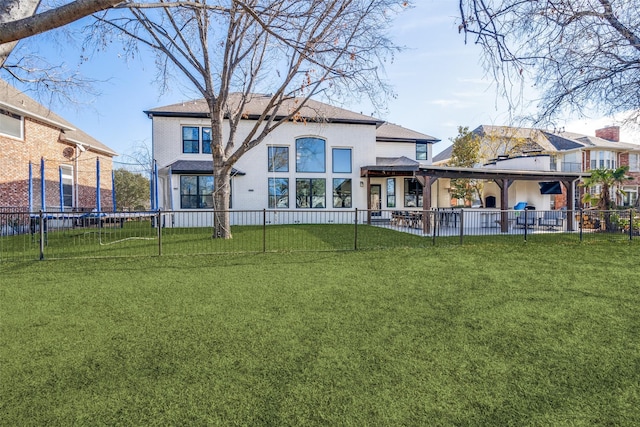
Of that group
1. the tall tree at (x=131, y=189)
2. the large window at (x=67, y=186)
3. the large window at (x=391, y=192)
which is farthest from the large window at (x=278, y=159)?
the tall tree at (x=131, y=189)

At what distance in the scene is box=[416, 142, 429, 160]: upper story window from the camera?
22625 millimetres

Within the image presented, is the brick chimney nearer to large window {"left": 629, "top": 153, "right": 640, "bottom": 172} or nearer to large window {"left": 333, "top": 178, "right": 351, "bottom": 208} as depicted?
large window {"left": 629, "top": 153, "right": 640, "bottom": 172}

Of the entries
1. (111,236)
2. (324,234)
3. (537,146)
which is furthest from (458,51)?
(537,146)

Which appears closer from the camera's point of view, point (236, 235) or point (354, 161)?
point (236, 235)

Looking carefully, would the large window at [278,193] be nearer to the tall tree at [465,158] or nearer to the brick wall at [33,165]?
the brick wall at [33,165]

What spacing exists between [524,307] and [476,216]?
519 inches

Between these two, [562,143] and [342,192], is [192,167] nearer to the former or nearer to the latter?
[342,192]

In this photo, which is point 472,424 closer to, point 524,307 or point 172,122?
point 524,307

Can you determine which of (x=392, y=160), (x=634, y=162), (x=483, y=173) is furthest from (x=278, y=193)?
(x=634, y=162)

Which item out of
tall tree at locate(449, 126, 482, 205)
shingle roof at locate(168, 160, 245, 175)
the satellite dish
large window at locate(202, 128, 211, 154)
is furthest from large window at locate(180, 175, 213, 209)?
tall tree at locate(449, 126, 482, 205)

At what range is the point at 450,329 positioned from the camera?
156 inches

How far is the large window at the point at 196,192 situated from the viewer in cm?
1825

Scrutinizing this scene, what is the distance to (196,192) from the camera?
18328 mm

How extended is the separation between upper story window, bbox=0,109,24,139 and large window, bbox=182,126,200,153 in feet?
22.3
